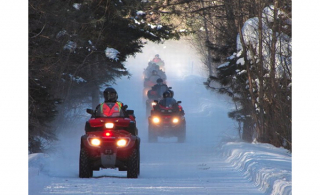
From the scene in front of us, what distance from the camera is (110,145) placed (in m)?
13.2

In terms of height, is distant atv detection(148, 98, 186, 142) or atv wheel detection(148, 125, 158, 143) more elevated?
distant atv detection(148, 98, 186, 142)

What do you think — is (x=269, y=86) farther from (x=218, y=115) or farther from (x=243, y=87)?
(x=218, y=115)

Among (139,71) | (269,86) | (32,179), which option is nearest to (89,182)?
(32,179)

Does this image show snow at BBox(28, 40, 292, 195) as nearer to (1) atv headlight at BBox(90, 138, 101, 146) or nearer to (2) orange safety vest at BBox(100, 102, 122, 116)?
(1) atv headlight at BBox(90, 138, 101, 146)

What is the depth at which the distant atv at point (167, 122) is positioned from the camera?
24406 mm

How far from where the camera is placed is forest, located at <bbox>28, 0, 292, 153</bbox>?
17734 mm

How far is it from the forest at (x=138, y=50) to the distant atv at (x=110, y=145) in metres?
3.88

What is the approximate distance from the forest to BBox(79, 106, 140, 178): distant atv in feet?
12.7

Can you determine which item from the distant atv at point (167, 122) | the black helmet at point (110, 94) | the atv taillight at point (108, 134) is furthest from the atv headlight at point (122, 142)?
the distant atv at point (167, 122)

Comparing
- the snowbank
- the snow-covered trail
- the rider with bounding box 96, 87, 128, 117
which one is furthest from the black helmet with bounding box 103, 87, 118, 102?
the snowbank

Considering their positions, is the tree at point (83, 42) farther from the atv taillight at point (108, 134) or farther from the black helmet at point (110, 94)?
the atv taillight at point (108, 134)

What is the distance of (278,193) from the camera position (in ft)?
33.3

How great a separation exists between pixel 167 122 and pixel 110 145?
1123 cm

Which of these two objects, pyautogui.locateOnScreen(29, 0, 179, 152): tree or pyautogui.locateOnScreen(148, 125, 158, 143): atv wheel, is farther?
pyautogui.locateOnScreen(148, 125, 158, 143): atv wheel
